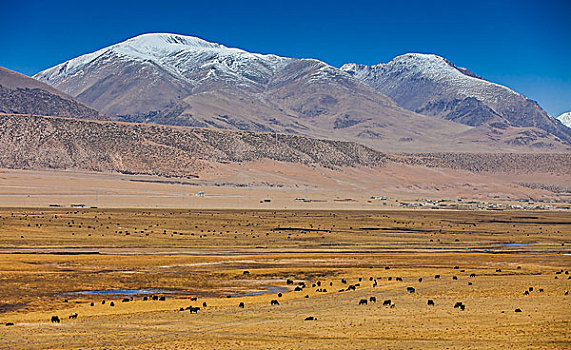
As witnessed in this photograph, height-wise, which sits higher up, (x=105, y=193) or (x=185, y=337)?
(x=105, y=193)

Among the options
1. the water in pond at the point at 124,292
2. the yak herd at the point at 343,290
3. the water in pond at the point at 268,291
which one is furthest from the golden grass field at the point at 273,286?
the water in pond at the point at 124,292

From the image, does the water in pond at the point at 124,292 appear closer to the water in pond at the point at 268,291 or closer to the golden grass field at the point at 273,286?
the golden grass field at the point at 273,286

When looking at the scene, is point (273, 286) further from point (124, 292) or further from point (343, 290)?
point (124, 292)

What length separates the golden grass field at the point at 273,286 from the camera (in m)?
30.0

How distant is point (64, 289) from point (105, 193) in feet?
401

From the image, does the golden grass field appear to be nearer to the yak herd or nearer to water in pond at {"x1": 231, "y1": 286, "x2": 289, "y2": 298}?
water in pond at {"x1": 231, "y1": 286, "x2": 289, "y2": 298}

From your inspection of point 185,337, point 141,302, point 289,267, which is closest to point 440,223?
point 289,267

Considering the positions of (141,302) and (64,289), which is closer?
(141,302)

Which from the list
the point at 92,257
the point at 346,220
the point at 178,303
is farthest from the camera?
the point at 346,220

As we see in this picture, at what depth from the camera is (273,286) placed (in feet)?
160

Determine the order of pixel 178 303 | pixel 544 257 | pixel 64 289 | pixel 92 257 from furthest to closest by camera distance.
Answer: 1. pixel 544 257
2. pixel 92 257
3. pixel 64 289
4. pixel 178 303

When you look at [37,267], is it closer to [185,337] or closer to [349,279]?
[349,279]

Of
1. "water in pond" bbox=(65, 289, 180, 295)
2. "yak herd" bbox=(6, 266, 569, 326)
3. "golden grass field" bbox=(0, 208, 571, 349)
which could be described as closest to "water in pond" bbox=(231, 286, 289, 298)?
"golden grass field" bbox=(0, 208, 571, 349)

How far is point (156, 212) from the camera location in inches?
4897
